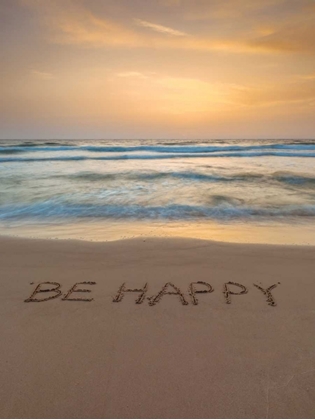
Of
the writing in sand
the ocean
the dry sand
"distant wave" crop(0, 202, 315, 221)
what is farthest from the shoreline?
the writing in sand

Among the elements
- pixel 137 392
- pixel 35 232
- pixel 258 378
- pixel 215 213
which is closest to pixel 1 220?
pixel 35 232

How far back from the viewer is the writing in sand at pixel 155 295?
250cm

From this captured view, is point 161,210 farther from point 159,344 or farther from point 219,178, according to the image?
point 219,178

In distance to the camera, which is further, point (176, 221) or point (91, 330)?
point (176, 221)

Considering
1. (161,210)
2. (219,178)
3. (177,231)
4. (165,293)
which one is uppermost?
(165,293)

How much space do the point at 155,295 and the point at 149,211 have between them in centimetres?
347

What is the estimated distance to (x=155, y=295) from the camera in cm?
258

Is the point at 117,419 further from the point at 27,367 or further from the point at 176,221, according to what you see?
the point at 176,221

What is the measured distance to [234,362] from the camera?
1.80 meters

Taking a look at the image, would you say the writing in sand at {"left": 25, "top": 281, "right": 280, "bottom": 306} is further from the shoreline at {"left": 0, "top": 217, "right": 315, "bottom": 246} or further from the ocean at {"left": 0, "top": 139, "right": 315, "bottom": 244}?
the ocean at {"left": 0, "top": 139, "right": 315, "bottom": 244}

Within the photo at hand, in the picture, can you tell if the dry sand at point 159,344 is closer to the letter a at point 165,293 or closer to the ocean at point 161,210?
the letter a at point 165,293

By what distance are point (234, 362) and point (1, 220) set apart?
4.87m

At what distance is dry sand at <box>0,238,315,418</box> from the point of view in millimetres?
1556

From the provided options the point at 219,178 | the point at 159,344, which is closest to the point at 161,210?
the point at 159,344
